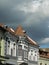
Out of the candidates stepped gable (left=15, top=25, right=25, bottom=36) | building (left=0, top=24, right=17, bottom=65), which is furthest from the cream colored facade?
building (left=0, top=24, right=17, bottom=65)

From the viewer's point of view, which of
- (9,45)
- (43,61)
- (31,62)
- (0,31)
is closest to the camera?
(0,31)

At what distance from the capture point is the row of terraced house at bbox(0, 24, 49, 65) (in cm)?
5039

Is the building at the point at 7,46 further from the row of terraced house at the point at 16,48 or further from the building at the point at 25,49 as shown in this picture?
the building at the point at 25,49

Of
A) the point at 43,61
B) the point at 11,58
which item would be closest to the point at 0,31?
the point at 11,58

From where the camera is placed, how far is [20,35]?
60375 mm

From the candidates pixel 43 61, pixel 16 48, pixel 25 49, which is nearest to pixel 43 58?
pixel 43 61

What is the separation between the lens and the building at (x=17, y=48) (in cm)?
5066

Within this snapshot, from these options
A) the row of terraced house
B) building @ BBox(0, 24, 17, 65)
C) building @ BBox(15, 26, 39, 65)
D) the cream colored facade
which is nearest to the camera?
building @ BBox(0, 24, 17, 65)

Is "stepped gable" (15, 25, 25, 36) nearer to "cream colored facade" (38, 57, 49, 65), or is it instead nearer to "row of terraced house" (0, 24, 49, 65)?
"row of terraced house" (0, 24, 49, 65)

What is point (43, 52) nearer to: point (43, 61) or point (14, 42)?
point (43, 61)

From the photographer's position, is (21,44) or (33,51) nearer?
(21,44)

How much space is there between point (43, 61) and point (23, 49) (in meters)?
13.0

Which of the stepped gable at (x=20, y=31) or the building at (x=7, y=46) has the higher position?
the stepped gable at (x=20, y=31)

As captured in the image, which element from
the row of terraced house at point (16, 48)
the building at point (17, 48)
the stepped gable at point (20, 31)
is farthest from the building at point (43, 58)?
the stepped gable at point (20, 31)
